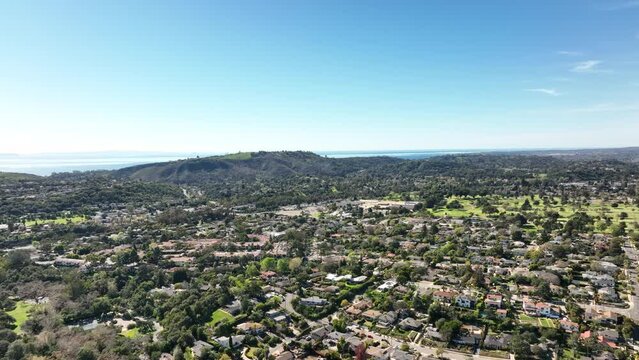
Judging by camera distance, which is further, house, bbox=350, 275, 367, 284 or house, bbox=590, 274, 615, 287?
house, bbox=350, 275, 367, 284

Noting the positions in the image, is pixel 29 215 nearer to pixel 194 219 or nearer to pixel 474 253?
pixel 194 219

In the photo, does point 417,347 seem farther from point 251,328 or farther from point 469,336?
point 251,328

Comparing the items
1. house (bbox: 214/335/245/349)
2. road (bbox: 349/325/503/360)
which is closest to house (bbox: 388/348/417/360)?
road (bbox: 349/325/503/360)

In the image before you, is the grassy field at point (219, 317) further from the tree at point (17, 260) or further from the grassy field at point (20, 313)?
the tree at point (17, 260)

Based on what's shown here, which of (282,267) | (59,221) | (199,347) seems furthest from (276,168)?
(199,347)

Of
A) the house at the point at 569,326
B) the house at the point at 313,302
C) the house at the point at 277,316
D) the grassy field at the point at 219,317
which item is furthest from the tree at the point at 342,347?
the house at the point at 569,326

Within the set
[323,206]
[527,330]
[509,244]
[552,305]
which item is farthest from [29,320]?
[323,206]

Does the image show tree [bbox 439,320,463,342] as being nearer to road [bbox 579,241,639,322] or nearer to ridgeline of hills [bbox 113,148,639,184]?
road [bbox 579,241,639,322]
